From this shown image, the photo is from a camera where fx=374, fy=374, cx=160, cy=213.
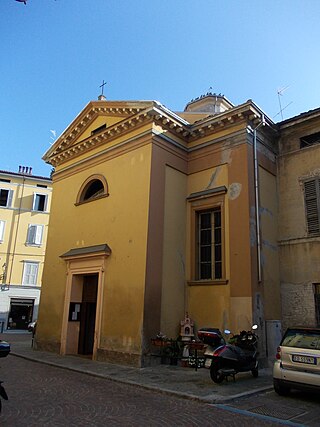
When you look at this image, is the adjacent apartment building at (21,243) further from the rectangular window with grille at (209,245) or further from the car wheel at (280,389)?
the car wheel at (280,389)

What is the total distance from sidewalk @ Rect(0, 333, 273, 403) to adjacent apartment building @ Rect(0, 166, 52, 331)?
17.7 meters

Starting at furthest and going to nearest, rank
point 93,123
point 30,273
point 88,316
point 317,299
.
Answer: point 30,273 < point 93,123 < point 88,316 < point 317,299

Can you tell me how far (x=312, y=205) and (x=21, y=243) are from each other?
22.9 metres

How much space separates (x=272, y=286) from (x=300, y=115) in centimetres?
538

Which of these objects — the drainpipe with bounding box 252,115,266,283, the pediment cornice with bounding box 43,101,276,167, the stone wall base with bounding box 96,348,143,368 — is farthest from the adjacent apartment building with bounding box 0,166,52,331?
the drainpipe with bounding box 252,115,266,283

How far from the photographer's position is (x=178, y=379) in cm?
812

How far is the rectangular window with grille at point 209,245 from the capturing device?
11147 millimetres

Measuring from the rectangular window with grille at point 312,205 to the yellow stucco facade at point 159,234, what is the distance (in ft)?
3.34

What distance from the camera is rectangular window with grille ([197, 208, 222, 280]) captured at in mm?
11147

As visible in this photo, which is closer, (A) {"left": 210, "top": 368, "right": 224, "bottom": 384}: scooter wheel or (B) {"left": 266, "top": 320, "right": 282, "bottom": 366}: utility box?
(A) {"left": 210, "top": 368, "right": 224, "bottom": 384}: scooter wheel

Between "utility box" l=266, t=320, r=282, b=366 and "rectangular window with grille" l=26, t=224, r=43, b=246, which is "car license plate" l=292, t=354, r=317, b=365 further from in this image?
"rectangular window with grille" l=26, t=224, r=43, b=246

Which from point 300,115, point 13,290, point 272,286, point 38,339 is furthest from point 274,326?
point 13,290

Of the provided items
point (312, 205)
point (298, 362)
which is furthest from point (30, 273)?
point (298, 362)

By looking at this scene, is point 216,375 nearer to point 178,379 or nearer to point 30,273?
point 178,379
